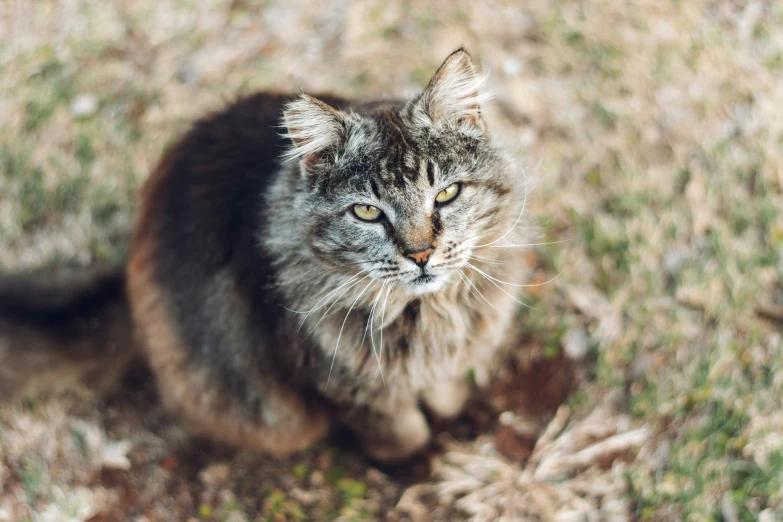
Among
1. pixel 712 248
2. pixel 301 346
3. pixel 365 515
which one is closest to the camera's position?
pixel 301 346

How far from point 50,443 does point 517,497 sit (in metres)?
2.08

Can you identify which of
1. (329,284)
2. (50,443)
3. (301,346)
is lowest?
(50,443)

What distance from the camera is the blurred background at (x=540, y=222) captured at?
282cm

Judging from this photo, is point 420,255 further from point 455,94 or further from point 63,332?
point 63,332

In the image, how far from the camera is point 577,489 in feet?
9.18

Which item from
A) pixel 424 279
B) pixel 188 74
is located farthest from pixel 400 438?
pixel 188 74

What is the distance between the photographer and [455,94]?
6.91 ft

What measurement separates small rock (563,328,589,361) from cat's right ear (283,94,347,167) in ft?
5.34

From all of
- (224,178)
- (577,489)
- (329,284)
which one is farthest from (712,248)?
(224,178)

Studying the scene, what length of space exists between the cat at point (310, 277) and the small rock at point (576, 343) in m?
0.44

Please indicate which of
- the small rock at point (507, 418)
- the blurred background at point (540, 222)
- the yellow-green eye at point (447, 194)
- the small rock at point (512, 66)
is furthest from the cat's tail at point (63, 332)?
the small rock at point (512, 66)

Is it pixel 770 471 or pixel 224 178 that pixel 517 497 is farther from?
pixel 224 178

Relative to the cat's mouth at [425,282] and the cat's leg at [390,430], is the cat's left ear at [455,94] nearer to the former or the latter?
the cat's mouth at [425,282]

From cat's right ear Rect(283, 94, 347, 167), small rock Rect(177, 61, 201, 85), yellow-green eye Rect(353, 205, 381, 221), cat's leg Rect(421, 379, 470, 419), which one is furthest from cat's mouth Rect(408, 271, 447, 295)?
small rock Rect(177, 61, 201, 85)
